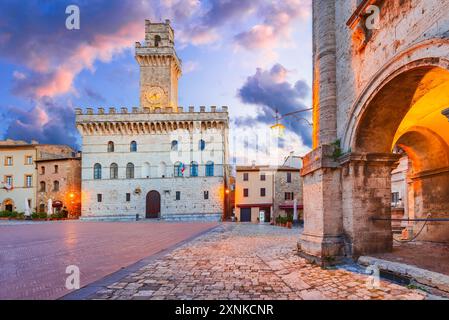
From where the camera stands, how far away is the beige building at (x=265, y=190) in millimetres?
39844

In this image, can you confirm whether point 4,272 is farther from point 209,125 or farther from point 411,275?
point 209,125

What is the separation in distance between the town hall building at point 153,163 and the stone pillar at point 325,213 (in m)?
31.5

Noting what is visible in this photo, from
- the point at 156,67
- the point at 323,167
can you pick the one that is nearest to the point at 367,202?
the point at 323,167

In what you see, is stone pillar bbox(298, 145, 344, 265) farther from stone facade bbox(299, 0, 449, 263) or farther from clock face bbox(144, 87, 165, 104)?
clock face bbox(144, 87, 165, 104)

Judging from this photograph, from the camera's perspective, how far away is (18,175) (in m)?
46.2

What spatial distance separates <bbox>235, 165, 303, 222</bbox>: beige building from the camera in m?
39.8

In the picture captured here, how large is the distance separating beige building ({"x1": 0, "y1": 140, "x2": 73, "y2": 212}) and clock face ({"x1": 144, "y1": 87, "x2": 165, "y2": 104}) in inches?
741

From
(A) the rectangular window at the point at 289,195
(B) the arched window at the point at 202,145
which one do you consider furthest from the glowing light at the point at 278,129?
(B) the arched window at the point at 202,145

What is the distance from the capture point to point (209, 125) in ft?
133

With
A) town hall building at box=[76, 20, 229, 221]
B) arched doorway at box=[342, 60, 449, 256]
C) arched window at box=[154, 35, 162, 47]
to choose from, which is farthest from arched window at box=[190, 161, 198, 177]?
arched doorway at box=[342, 60, 449, 256]

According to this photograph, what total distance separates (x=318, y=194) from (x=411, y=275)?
3.14 meters

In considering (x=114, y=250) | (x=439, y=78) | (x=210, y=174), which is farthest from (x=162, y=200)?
(x=439, y=78)

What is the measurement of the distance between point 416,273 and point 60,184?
46.9 meters

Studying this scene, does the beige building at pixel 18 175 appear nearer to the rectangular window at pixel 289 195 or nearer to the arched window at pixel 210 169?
the arched window at pixel 210 169
